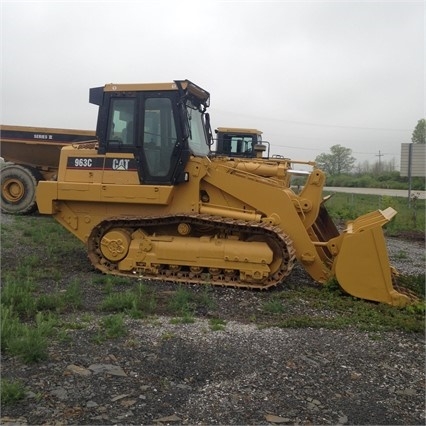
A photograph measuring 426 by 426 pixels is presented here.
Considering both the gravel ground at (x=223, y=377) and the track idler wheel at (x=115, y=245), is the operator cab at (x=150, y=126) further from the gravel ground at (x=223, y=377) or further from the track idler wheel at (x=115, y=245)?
the gravel ground at (x=223, y=377)

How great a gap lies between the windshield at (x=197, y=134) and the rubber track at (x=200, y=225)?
1249 mm

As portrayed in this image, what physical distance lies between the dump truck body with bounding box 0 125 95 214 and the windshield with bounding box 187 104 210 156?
22.2 ft

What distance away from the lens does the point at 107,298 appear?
618 cm

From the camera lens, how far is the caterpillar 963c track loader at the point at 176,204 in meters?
7.52

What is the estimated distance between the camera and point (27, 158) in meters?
15.5

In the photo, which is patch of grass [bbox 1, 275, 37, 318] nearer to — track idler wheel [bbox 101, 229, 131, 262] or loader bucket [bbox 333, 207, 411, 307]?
track idler wheel [bbox 101, 229, 131, 262]

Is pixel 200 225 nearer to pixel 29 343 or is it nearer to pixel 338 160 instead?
pixel 29 343

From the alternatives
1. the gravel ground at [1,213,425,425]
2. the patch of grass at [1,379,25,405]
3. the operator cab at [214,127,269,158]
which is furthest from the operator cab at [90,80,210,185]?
the operator cab at [214,127,269,158]

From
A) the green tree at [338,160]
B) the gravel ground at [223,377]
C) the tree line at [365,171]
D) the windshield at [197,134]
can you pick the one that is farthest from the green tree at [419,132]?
the gravel ground at [223,377]

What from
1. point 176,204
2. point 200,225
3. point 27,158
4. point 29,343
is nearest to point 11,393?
point 29,343

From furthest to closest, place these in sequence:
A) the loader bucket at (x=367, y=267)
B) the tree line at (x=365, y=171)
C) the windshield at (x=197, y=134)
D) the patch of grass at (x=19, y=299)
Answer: the tree line at (x=365, y=171) < the windshield at (x=197, y=134) < the loader bucket at (x=367, y=267) < the patch of grass at (x=19, y=299)

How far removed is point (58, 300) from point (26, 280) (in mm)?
1342

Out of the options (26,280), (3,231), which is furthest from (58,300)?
(3,231)

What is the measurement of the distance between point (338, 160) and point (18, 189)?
62131 millimetres
